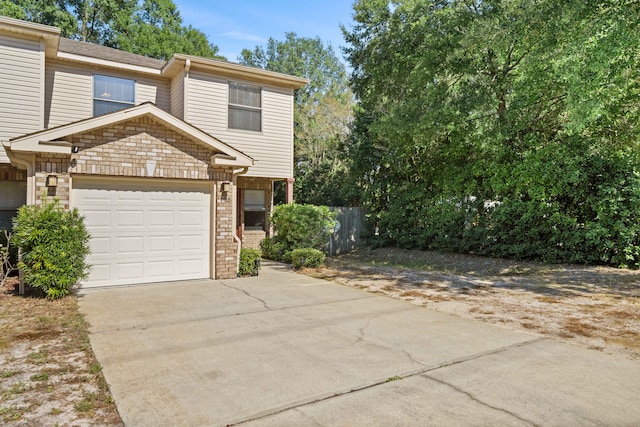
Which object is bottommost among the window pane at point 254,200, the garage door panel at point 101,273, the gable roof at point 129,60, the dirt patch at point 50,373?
the dirt patch at point 50,373

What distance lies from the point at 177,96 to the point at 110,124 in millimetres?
4645

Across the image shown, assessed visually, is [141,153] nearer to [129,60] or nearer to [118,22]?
[129,60]

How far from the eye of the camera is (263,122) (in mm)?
12883

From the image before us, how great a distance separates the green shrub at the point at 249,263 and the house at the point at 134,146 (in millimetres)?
284

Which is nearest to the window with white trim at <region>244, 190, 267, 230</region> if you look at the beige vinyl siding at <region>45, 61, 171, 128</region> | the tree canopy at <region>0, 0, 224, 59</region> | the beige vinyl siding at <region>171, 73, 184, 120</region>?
the beige vinyl siding at <region>171, 73, 184, 120</region>

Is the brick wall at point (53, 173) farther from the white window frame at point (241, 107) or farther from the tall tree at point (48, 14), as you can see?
the tall tree at point (48, 14)

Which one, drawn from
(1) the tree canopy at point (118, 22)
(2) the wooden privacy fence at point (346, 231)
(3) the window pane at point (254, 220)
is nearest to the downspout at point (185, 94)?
(3) the window pane at point (254, 220)

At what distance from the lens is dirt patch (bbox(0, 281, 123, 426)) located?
326cm

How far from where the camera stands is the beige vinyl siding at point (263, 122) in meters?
11.9

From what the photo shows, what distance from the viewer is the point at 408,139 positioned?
13.6 metres

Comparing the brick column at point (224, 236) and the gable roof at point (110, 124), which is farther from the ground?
the gable roof at point (110, 124)

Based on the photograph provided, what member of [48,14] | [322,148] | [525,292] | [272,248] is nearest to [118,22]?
[48,14]

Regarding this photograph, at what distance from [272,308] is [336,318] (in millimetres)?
1173

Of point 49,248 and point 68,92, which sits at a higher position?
point 68,92
